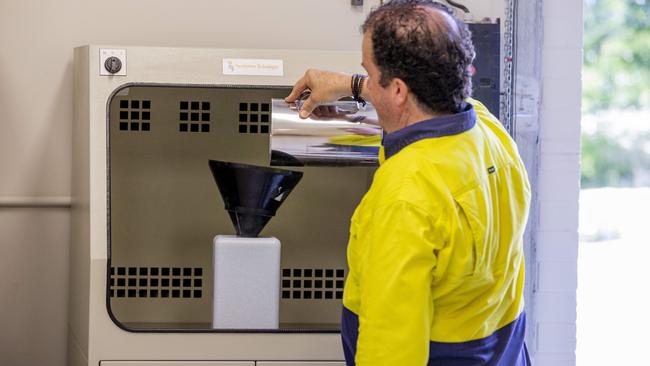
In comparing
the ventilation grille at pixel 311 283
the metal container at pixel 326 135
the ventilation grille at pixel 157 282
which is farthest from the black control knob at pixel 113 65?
the ventilation grille at pixel 311 283

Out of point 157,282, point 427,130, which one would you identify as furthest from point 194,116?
point 427,130

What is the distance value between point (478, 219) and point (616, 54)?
1878mm

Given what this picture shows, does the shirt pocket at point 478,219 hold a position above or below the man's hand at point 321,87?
below

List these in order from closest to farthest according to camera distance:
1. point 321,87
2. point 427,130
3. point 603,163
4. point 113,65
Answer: point 427,130, point 321,87, point 113,65, point 603,163

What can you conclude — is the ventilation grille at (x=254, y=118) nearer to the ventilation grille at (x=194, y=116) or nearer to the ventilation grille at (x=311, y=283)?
the ventilation grille at (x=194, y=116)

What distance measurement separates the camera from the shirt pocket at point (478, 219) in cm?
124

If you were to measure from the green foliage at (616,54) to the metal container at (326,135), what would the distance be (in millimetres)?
942

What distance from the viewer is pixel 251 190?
189 cm

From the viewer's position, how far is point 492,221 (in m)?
1.29

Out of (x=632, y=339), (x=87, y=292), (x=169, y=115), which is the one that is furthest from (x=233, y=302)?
(x=632, y=339)

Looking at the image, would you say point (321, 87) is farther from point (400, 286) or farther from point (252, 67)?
point (400, 286)

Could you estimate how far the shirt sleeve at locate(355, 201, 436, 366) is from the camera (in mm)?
1170

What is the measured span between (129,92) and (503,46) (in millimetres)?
1015

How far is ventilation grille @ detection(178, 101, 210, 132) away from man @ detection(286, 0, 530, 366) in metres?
0.82
